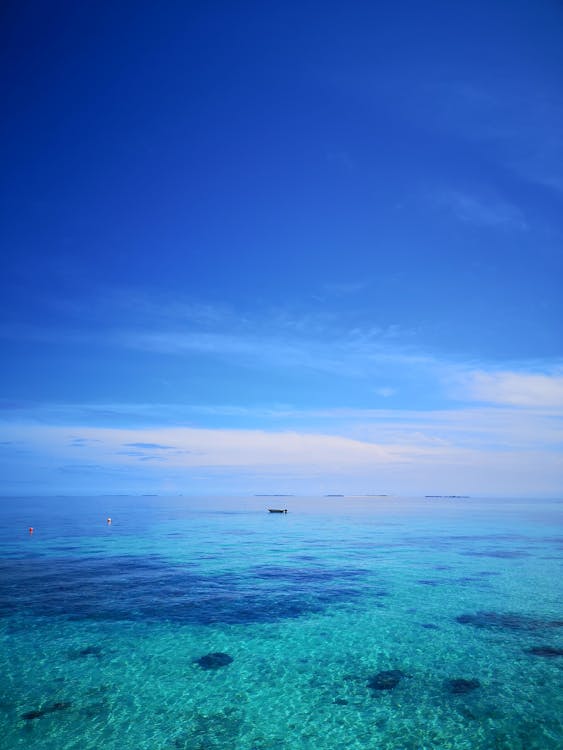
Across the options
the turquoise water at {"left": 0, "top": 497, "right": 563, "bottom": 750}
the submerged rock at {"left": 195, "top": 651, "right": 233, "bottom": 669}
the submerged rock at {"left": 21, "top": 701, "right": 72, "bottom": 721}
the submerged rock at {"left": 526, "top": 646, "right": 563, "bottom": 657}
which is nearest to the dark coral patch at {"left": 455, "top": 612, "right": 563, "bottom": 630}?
the turquoise water at {"left": 0, "top": 497, "right": 563, "bottom": 750}

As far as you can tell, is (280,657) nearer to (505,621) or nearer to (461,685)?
(461,685)

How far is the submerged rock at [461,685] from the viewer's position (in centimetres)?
1492

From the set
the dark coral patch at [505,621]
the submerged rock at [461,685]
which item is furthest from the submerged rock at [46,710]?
the dark coral patch at [505,621]

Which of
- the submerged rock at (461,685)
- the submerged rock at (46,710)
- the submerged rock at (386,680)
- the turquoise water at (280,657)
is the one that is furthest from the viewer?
the submerged rock at (386,680)

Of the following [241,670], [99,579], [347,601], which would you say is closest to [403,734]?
[241,670]

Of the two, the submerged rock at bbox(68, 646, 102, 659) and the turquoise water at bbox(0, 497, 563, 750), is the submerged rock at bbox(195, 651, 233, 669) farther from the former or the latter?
the submerged rock at bbox(68, 646, 102, 659)

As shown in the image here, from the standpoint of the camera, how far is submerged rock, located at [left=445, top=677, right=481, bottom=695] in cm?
1492

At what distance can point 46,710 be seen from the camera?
13.5 metres

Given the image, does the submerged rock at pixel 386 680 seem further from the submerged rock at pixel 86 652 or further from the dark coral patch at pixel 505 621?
the submerged rock at pixel 86 652

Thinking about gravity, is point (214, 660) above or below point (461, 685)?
below

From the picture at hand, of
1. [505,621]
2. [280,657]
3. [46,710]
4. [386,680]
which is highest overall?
[46,710]

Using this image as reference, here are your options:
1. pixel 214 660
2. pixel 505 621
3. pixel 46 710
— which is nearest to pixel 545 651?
pixel 505 621

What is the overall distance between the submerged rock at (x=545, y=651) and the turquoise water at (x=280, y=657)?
0.13 m

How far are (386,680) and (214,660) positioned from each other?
6973 millimetres
